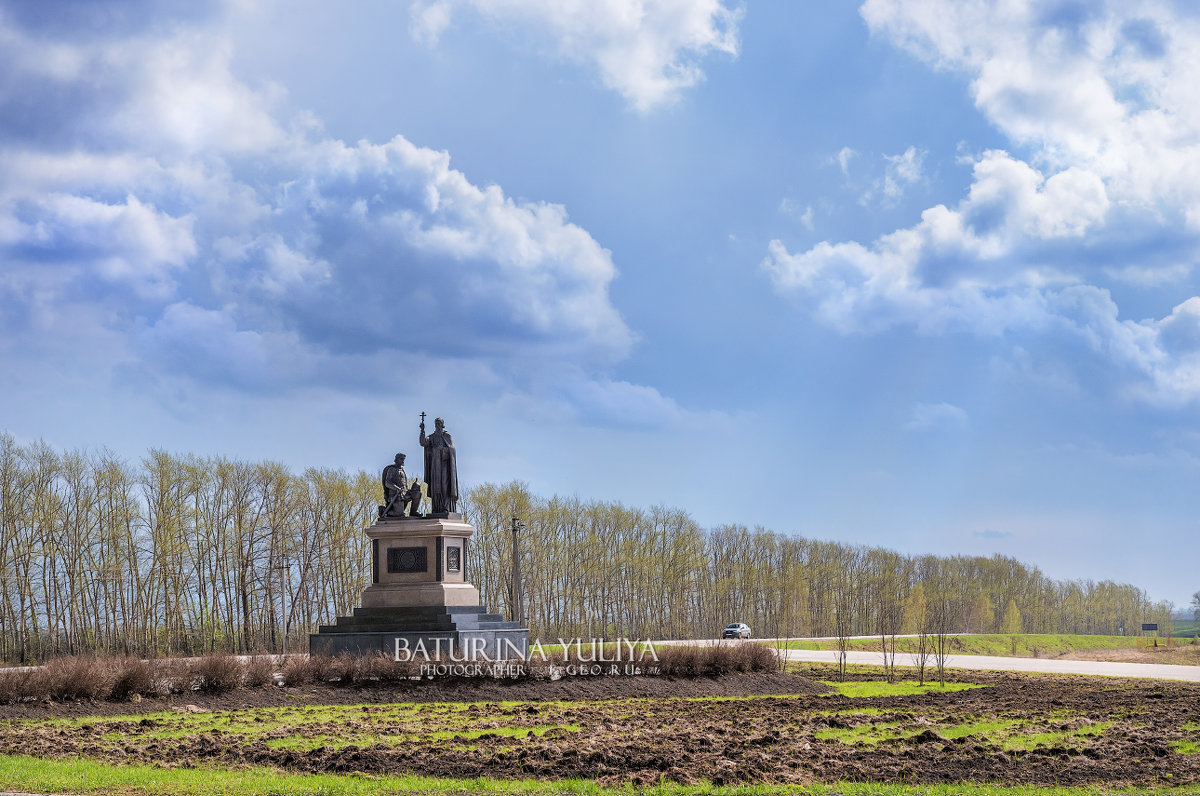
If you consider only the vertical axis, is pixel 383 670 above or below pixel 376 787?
below

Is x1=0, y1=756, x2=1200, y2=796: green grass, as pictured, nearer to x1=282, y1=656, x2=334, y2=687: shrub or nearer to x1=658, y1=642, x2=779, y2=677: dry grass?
x1=282, y1=656, x2=334, y2=687: shrub

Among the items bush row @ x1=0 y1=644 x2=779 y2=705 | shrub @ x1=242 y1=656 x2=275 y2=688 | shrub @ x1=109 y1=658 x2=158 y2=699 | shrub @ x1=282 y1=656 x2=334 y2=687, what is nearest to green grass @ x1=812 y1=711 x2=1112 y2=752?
bush row @ x1=0 y1=644 x2=779 y2=705

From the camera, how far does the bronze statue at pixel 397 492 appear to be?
29.5 m

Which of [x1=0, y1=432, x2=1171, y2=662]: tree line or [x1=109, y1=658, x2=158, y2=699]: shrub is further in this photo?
[x1=0, y1=432, x2=1171, y2=662]: tree line

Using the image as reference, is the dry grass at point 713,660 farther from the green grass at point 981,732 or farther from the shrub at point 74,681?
the shrub at point 74,681

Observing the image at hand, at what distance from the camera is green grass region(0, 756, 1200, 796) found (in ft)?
32.7

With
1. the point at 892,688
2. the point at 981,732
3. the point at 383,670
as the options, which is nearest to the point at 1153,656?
the point at 892,688

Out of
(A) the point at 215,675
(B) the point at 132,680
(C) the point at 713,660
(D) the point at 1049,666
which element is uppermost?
(B) the point at 132,680

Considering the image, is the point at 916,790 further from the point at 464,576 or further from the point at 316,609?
the point at 316,609

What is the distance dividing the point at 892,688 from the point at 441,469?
14.7m

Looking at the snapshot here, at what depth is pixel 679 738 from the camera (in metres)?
13.5

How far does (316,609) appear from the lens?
173 ft

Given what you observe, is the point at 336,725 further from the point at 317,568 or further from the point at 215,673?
the point at 317,568

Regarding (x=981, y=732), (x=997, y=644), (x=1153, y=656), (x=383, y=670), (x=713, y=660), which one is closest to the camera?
(x=981, y=732)
